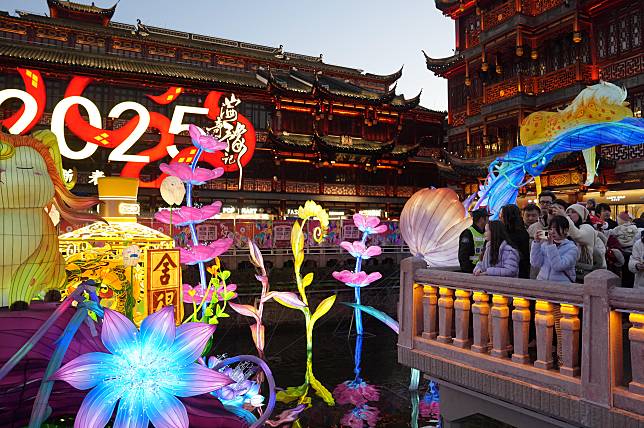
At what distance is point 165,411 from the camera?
117 inches

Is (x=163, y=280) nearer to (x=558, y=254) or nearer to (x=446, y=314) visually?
(x=446, y=314)

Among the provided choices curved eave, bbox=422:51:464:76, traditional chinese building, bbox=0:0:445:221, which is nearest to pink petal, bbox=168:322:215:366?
traditional chinese building, bbox=0:0:445:221

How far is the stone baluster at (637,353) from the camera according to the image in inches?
131

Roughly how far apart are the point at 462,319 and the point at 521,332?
70cm

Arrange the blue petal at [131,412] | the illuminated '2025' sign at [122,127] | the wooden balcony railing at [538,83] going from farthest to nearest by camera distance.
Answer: the wooden balcony railing at [538,83], the illuminated '2025' sign at [122,127], the blue petal at [131,412]

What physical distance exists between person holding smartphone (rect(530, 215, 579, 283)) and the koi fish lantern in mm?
4141

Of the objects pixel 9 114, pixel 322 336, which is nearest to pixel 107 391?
pixel 322 336

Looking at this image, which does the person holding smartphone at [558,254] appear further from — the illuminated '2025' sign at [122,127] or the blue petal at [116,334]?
the illuminated '2025' sign at [122,127]

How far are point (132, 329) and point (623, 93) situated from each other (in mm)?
7330

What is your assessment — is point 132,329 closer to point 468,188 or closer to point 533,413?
point 533,413

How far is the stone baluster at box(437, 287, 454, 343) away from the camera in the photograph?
4.95m

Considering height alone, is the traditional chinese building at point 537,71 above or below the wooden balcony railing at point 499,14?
below

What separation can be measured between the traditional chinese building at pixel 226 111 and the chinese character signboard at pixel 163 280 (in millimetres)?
13959

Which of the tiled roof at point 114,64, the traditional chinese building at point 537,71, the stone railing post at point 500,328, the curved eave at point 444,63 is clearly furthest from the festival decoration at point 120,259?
the curved eave at point 444,63
